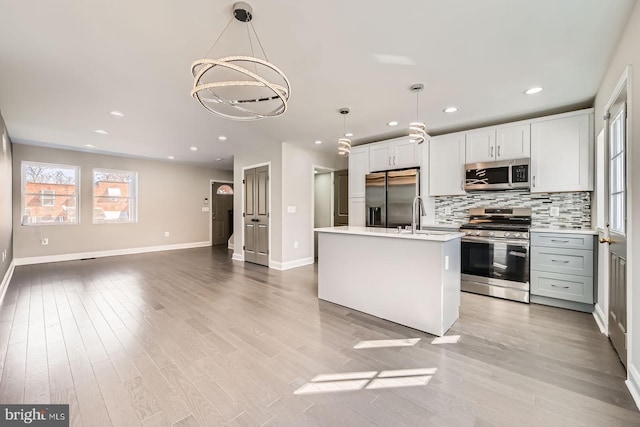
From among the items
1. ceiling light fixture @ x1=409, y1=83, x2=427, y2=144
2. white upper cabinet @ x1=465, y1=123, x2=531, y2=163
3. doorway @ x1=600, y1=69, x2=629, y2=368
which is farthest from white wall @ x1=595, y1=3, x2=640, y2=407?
white upper cabinet @ x1=465, y1=123, x2=531, y2=163

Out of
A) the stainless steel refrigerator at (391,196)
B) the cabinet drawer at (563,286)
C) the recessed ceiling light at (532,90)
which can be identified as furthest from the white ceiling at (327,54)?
the cabinet drawer at (563,286)

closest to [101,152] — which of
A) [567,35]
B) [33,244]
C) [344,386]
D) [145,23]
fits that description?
[33,244]

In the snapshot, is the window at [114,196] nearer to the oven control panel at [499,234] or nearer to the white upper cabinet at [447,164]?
the white upper cabinet at [447,164]

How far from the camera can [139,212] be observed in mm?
7121

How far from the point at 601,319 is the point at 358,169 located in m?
3.80

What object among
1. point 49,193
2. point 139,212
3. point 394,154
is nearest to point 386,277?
point 394,154

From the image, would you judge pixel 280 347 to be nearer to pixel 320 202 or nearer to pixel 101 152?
pixel 320 202

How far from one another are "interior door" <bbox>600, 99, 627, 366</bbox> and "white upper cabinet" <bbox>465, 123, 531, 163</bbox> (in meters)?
1.07

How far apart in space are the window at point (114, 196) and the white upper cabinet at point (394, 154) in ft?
20.7

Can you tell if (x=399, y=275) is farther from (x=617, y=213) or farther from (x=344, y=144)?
(x=617, y=213)

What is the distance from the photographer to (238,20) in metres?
1.88

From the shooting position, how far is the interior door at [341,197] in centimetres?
642

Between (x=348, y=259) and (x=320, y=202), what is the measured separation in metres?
3.87

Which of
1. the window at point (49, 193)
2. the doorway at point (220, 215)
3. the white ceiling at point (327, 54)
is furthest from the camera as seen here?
the doorway at point (220, 215)
